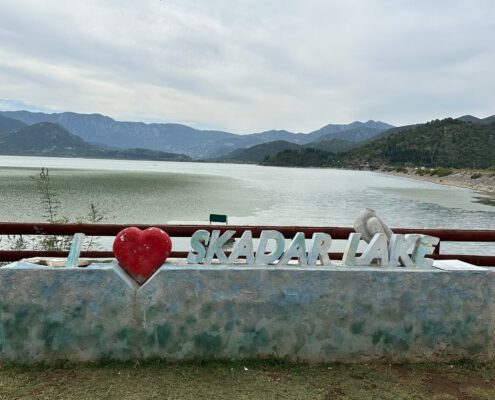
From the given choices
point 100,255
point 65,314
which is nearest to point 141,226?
point 100,255

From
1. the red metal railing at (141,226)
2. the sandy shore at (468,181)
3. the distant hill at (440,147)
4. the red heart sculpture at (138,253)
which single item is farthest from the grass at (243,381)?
the distant hill at (440,147)

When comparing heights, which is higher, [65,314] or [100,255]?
[100,255]

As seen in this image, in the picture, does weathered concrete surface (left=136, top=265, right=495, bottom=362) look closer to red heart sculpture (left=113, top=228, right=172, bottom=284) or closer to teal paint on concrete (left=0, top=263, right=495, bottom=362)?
teal paint on concrete (left=0, top=263, right=495, bottom=362)

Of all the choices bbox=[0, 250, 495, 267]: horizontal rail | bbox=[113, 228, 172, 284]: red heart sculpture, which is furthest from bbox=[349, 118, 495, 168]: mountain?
bbox=[113, 228, 172, 284]: red heart sculpture

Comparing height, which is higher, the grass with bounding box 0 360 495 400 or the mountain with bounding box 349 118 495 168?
the mountain with bounding box 349 118 495 168

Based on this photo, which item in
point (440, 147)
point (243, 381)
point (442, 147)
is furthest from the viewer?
point (440, 147)

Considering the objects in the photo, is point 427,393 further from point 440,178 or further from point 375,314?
point 440,178

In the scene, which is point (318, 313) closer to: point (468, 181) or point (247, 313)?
point (247, 313)

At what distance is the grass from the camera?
383cm

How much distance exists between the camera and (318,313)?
4.48 m

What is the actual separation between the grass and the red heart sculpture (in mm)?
897

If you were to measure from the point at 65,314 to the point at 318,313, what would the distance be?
2.51m

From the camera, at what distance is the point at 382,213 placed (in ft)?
108

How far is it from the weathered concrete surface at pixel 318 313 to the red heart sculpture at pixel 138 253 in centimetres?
17
